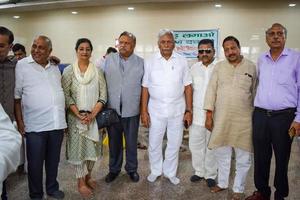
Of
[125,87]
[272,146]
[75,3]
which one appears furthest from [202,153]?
[75,3]

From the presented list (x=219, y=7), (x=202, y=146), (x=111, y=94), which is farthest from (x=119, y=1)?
(x=202, y=146)

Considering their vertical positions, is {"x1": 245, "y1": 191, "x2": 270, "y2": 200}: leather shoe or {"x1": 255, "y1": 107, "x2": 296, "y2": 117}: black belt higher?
{"x1": 255, "y1": 107, "x2": 296, "y2": 117}: black belt

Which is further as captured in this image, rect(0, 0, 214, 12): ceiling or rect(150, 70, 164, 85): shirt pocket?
rect(0, 0, 214, 12): ceiling

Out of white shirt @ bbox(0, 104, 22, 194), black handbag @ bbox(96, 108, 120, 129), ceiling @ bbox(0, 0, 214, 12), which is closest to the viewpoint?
white shirt @ bbox(0, 104, 22, 194)

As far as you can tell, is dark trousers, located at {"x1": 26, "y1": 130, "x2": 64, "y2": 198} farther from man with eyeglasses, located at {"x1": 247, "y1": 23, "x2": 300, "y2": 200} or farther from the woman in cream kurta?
man with eyeglasses, located at {"x1": 247, "y1": 23, "x2": 300, "y2": 200}

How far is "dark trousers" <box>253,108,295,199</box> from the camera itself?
7.80ft

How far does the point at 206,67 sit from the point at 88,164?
1.58 metres

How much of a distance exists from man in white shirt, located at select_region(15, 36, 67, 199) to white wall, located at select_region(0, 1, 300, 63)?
4.37 metres

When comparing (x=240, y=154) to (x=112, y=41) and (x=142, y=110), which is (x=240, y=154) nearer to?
(x=142, y=110)

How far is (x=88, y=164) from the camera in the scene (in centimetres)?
294

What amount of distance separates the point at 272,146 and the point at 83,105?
1773 mm

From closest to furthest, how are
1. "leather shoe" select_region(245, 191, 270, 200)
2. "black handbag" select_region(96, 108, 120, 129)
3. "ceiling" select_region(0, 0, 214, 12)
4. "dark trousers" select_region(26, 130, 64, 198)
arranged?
1. "dark trousers" select_region(26, 130, 64, 198)
2. "leather shoe" select_region(245, 191, 270, 200)
3. "black handbag" select_region(96, 108, 120, 129)
4. "ceiling" select_region(0, 0, 214, 12)

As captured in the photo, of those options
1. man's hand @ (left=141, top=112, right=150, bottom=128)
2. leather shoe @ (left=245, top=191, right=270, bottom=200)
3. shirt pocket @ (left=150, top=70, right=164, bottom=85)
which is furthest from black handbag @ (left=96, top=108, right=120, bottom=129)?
leather shoe @ (left=245, top=191, right=270, bottom=200)

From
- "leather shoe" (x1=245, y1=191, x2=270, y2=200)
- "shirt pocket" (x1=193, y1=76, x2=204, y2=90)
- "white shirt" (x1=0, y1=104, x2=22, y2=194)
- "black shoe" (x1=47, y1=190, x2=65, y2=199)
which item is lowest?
"black shoe" (x1=47, y1=190, x2=65, y2=199)
